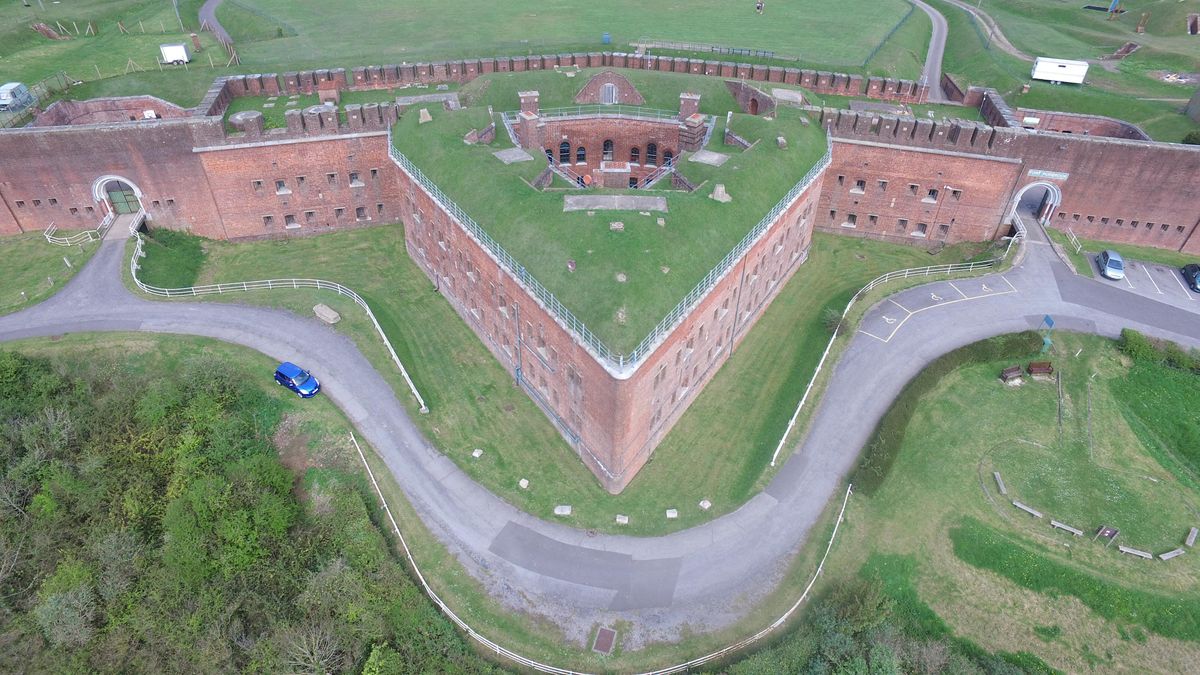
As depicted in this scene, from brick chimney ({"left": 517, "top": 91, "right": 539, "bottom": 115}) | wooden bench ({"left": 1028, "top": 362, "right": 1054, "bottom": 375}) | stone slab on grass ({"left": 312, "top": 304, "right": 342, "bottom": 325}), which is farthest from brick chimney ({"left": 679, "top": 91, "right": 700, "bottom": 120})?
stone slab on grass ({"left": 312, "top": 304, "right": 342, "bottom": 325})

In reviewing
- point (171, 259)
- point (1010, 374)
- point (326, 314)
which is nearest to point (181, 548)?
point (326, 314)

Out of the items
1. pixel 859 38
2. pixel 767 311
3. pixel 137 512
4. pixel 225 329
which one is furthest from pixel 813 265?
pixel 859 38

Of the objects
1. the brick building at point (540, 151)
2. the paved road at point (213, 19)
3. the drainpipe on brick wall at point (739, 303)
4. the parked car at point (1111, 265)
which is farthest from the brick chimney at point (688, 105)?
the paved road at point (213, 19)

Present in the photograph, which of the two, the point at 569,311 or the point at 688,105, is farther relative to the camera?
the point at 688,105

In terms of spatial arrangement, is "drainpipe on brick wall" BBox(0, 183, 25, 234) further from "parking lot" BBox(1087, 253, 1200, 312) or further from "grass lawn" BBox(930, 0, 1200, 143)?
"grass lawn" BBox(930, 0, 1200, 143)

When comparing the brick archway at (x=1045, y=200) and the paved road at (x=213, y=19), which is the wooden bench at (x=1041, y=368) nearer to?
the brick archway at (x=1045, y=200)

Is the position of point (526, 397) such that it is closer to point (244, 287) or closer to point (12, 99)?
point (244, 287)

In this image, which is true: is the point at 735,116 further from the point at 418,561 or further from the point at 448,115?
the point at 418,561
